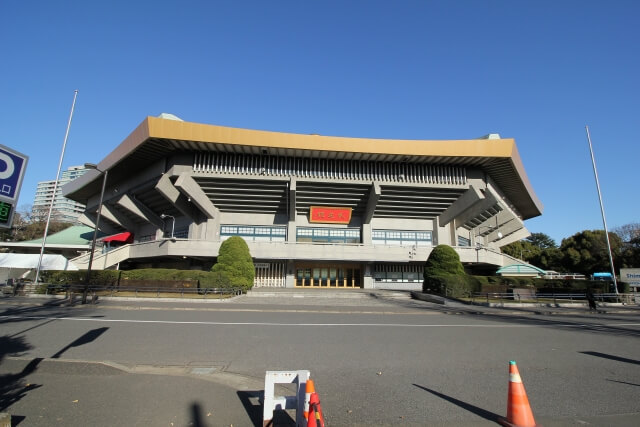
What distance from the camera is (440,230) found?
34.5m

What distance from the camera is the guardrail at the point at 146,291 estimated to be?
1992 centimetres

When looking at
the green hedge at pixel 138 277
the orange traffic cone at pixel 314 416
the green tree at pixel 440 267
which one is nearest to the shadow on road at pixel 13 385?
the orange traffic cone at pixel 314 416

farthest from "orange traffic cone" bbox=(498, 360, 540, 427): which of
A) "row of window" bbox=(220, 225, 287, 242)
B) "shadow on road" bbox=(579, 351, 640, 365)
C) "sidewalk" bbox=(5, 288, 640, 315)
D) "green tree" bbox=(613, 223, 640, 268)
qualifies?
"green tree" bbox=(613, 223, 640, 268)

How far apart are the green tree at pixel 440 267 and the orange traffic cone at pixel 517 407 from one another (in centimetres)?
2037

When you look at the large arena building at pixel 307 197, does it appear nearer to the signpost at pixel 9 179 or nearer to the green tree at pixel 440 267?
the green tree at pixel 440 267

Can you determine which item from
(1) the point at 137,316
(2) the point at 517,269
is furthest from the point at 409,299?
(1) the point at 137,316

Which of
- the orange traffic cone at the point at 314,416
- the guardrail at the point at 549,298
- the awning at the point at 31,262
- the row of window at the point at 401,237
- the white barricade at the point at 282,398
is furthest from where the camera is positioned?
the row of window at the point at 401,237

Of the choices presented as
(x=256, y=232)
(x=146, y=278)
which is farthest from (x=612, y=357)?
(x=256, y=232)

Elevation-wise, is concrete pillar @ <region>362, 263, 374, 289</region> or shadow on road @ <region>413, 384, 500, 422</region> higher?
concrete pillar @ <region>362, 263, 374, 289</region>

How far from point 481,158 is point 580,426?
29.4m

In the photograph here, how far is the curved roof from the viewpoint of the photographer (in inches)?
1069

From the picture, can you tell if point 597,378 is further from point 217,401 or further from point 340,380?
point 217,401

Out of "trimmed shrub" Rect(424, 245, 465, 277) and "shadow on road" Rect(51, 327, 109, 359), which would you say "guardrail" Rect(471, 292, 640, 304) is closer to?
"trimmed shrub" Rect(424, 245, 465, 277)

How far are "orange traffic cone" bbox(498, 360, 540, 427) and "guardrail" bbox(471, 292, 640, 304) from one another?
1830cm
